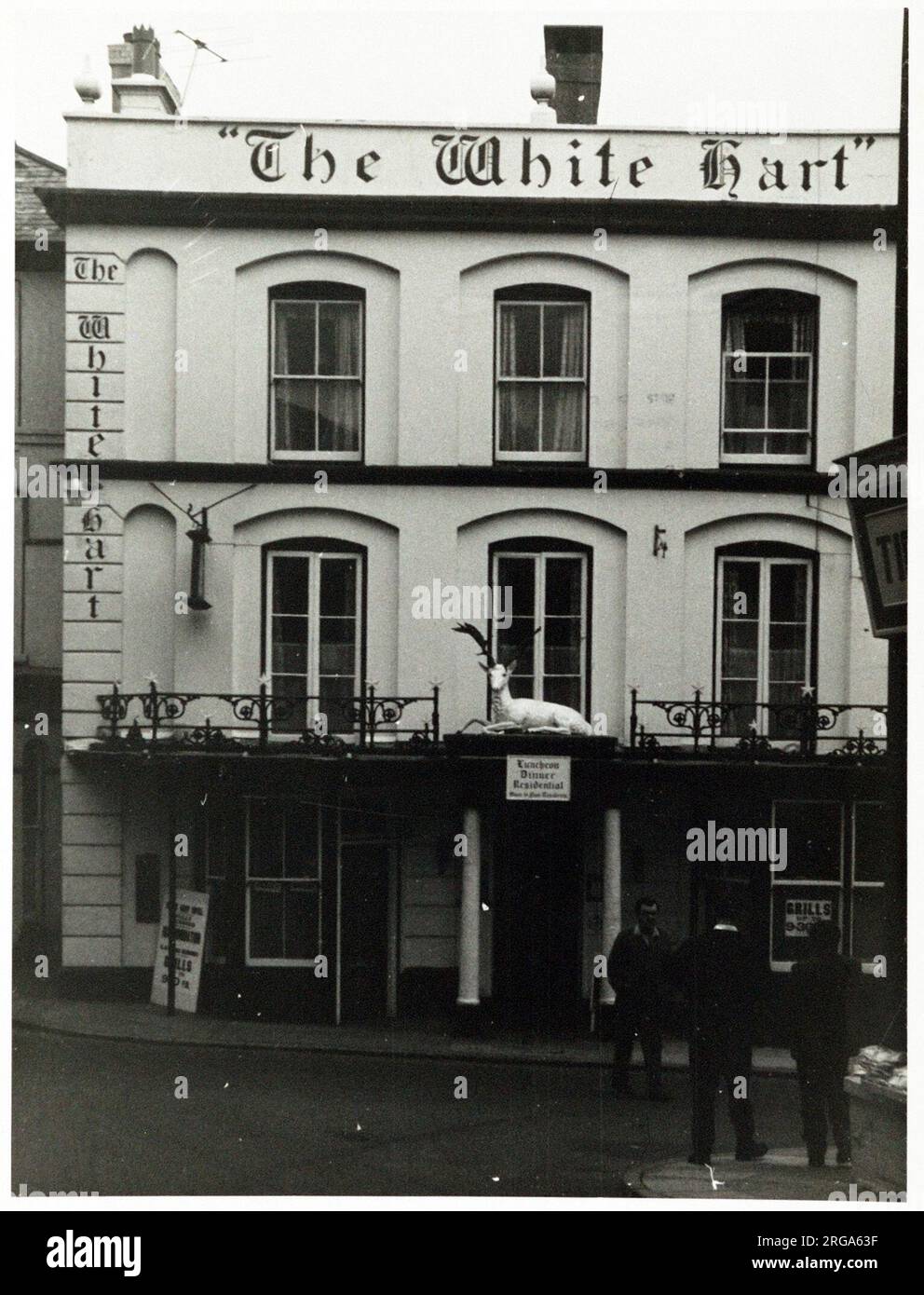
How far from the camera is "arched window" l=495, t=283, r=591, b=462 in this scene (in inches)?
282

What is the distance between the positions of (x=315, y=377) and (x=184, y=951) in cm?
341

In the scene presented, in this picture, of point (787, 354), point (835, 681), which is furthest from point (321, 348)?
point (835, 681)

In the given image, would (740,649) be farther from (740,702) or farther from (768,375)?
(768,375)

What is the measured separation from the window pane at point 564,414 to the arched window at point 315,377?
3.58 ft

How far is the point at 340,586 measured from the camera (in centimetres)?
723

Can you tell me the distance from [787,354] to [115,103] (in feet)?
12.9

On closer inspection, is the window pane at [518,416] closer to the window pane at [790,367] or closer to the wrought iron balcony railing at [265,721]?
the window pane at [790,367]

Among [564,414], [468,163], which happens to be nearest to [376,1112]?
[564,414]

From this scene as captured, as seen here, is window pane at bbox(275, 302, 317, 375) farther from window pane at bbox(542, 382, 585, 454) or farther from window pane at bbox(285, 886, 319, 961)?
window pane at bbox(285, 886, 319, 961)

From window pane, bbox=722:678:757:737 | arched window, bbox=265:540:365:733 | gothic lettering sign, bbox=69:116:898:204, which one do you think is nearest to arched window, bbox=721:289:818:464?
gothic lettering sign, bbox=69:116:898:204

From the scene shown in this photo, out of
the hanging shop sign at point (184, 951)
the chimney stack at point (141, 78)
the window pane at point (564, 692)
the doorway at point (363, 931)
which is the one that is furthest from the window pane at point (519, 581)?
the chimney stack at point (141, 78)

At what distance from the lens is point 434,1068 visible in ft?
22.7

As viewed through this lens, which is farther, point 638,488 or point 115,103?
point 638,488

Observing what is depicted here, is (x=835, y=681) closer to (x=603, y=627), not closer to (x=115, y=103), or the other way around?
(x=603, y=627)
